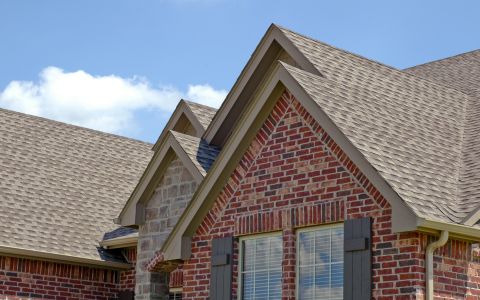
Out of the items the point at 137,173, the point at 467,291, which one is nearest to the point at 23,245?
the point at 137,173

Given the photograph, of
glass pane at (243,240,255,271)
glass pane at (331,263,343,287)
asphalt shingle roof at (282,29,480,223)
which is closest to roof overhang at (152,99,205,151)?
asphalt shingle roof at (282,29,480,223)

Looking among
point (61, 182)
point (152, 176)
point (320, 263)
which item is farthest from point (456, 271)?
point (61, 182)

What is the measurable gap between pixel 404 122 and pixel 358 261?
3754mm

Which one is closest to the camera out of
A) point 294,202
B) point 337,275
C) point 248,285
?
point 337,275

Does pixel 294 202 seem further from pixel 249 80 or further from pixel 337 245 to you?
pixel 249 80

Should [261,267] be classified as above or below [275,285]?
above

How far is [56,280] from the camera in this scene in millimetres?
19875

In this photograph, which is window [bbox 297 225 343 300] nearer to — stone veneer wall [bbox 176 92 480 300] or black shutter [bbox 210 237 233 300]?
stone veneer wall [bbox 176 92 480 300]

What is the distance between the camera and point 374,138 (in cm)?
1384

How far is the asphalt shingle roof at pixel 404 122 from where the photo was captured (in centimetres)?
1298

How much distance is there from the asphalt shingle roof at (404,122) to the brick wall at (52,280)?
22.8 ft

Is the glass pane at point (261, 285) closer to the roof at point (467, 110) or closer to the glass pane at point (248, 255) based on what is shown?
the glass pane at point (248, 255)

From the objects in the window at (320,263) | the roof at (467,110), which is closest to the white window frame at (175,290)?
the window at (320,263)

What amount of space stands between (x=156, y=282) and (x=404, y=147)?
21.3ft
